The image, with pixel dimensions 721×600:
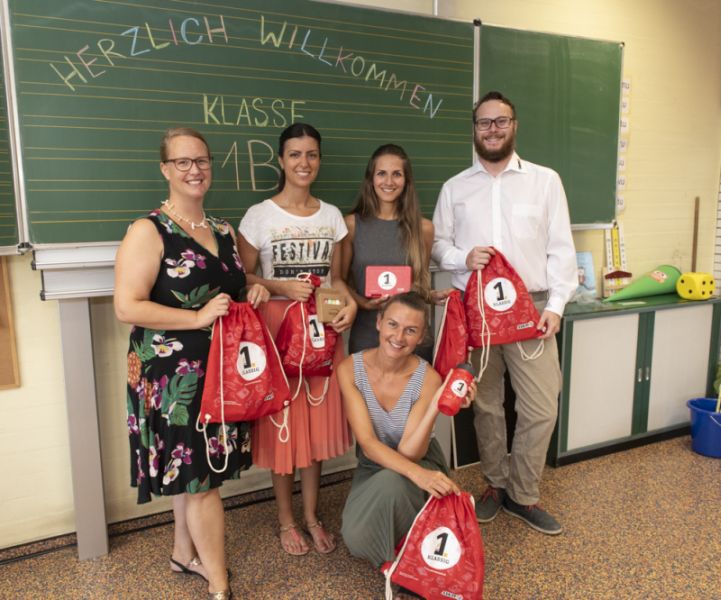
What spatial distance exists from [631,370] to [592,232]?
2.78ft

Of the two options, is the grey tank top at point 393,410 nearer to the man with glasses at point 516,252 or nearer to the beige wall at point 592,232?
the man with glasses at point 516,252

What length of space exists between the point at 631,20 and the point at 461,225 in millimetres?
1995

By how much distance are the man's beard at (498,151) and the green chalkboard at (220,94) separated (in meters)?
0.45

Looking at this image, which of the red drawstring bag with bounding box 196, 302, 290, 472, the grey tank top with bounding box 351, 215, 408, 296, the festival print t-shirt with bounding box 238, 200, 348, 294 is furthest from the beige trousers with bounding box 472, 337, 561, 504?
the red drawstring bag with bounding box 196, 302, 290, 472

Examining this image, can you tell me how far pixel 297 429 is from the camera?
2.19m

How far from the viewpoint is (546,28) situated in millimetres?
3162

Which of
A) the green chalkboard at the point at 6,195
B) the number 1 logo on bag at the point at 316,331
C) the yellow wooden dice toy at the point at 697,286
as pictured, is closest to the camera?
the green chalkboard at the point at 6,195

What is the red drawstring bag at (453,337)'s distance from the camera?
7.39ft

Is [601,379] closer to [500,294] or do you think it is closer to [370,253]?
[500,294]

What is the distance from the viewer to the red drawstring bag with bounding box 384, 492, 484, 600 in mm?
1762

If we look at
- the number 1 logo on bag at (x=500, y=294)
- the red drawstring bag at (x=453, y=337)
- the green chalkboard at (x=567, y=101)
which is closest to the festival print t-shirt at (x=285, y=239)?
the red drawstring bag at (x=453, y=337)

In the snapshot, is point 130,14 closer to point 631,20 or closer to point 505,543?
point 505,543

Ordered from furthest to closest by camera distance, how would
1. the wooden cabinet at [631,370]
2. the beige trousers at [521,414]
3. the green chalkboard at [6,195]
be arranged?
the wooden cabinet at [631,370] < the beige trousers at [521,414] < the green chalkboard at [6,195]

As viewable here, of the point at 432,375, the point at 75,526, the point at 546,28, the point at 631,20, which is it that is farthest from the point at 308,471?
the point at 631,20
